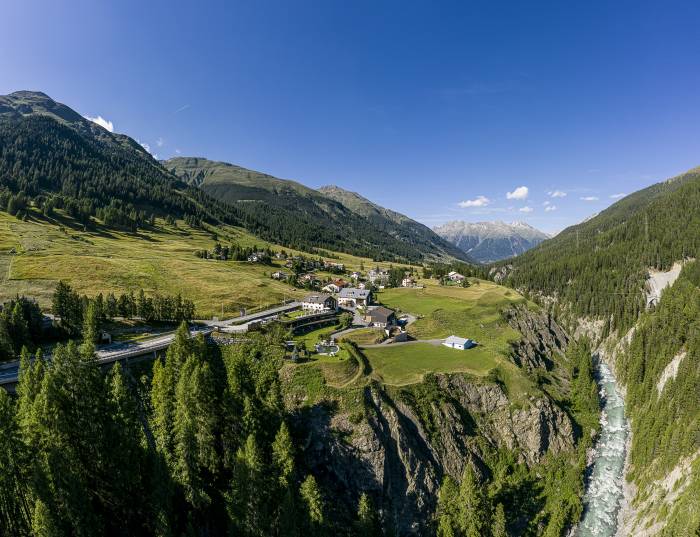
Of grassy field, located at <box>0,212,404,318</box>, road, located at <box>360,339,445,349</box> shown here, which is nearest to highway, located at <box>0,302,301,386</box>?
grassy field, located at <box>0,212,404,318</box>

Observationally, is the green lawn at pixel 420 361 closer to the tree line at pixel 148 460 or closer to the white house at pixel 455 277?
the tree line at pixel 148 460

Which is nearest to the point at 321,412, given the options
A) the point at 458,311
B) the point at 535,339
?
the point at 458,311

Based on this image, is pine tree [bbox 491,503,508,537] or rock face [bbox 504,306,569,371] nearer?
pine tree [bbox 491,503,508,537]

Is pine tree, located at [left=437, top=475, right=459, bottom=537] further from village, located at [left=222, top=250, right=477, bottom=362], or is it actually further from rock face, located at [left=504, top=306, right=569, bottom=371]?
rock face, located at [left=504, top=306, right=569, bottom=371]


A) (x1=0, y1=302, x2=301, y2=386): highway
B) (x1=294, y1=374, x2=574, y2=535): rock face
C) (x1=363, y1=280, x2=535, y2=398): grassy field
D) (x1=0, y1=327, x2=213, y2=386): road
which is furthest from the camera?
(x1=363, y1=280, x2=535, y2=398): grassy field

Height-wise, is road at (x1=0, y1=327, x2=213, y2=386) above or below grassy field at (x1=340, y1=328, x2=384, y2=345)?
below

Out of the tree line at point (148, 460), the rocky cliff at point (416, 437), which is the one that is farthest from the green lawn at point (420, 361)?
the tree line at point (148, 460)

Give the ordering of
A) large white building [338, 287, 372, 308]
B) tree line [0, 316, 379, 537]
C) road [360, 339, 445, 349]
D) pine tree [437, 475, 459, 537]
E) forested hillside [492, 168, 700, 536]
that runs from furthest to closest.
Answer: large white building [338, 287, 372, 308]
road [360, 339, 445, 349]
forested hillside [492, 168, 700, 536]
pine tree [437, 475, 459, 537]
tree line [0, 316, 379, 537]
